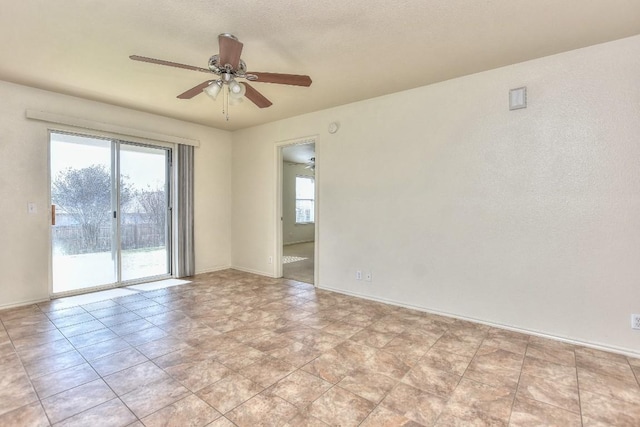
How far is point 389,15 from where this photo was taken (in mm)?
2152

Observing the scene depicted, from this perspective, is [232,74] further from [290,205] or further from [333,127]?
[290,205]

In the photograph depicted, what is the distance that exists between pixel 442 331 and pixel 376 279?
1073 millimetres

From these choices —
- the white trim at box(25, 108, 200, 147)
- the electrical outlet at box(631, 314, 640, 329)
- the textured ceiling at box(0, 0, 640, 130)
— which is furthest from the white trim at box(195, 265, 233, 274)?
the electrical outlet at box(631, 314, 640, 329)

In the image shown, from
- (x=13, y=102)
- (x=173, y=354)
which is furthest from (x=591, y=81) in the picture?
(x=13, y=102)

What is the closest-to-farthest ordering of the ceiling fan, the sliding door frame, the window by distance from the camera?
the ceiling fan, the sliding door frame, the window

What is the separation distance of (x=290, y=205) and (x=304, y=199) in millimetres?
689

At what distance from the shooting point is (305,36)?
2410 mm

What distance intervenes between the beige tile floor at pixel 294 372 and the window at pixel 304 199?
649 cm

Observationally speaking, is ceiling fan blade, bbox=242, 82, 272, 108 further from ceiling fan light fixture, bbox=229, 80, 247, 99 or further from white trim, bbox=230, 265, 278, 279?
white trim, bbox=230, 265, 278, 279

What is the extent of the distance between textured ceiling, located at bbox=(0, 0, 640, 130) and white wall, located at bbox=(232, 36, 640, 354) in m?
0.33

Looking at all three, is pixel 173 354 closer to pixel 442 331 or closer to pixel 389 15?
pixel 442 331

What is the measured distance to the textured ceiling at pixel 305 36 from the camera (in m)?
2.08

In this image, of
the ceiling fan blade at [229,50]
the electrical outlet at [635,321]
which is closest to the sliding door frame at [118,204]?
the ceiling fan blade at [229,50]

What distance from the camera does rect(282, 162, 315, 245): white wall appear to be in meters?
9.20
